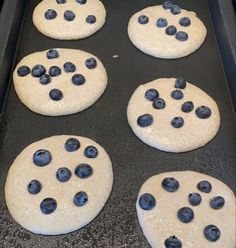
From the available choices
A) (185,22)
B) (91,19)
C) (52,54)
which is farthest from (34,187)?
(185,22)

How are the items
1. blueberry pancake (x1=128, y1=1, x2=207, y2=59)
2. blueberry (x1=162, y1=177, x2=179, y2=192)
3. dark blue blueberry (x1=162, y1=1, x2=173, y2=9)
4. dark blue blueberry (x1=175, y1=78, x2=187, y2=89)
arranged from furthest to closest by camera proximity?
dark blue blueberry (x1=162, y1=1, x2=173, y2=9) → blueberry pancake (x1=128, y1=1, x2=207, y2=59) → dark blue blueberry (x1=175, y1=78, x2=187, y2=89) → blueberry (x1=162, y1=177, x2=179, y2=192)

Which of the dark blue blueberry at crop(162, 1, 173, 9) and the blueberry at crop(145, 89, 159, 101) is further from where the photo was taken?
the dark blue blueberry at crop(162, 1, 173, 9)

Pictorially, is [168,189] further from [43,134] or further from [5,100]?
[5,100]

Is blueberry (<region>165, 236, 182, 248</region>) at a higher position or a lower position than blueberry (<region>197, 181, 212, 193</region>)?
lower

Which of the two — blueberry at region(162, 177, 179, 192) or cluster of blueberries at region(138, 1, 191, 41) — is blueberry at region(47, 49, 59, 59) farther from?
blueberry at region(162, 177, 179, 192)

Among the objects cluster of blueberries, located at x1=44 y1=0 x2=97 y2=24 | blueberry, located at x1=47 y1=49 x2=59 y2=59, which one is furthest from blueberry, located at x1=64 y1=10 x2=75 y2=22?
blueberry, located at x1=47 y1=49 x2=59 y2=59

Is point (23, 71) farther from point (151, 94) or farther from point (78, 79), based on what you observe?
point (151, 94)
